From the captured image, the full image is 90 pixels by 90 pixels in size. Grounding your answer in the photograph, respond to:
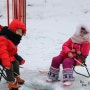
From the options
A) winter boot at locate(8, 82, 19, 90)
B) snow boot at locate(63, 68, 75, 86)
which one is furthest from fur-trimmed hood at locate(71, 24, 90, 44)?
winter boot at locate(8, 82, 19, 90)

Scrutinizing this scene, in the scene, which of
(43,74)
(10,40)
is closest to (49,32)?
(43,74)

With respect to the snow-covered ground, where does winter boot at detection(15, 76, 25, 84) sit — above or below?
above

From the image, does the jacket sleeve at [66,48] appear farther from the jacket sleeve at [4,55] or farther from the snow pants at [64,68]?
the jacket sleeve at [4,55]

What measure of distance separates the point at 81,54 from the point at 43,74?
82cm

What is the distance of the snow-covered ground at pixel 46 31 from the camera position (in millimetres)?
6064

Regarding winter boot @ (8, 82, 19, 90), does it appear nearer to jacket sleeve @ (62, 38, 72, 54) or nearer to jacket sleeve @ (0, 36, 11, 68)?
jacket sleeve @ (0, 36, 11, 68)

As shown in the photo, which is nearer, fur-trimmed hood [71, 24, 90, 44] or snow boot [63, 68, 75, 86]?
snow boot [63, 68, 75, 86]

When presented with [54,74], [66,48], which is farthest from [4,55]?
[66,48]

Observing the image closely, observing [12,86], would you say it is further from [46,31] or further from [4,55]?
[46,31]

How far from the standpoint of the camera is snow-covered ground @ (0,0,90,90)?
239 inches

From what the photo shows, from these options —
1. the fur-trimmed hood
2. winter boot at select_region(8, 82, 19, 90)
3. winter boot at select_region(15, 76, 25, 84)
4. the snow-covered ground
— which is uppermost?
the fur-trimmed hood

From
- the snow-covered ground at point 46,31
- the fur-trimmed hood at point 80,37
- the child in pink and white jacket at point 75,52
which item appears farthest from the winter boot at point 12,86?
the fur-trimmed hood at point 80,37

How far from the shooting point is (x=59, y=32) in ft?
31.9

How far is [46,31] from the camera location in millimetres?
9812
